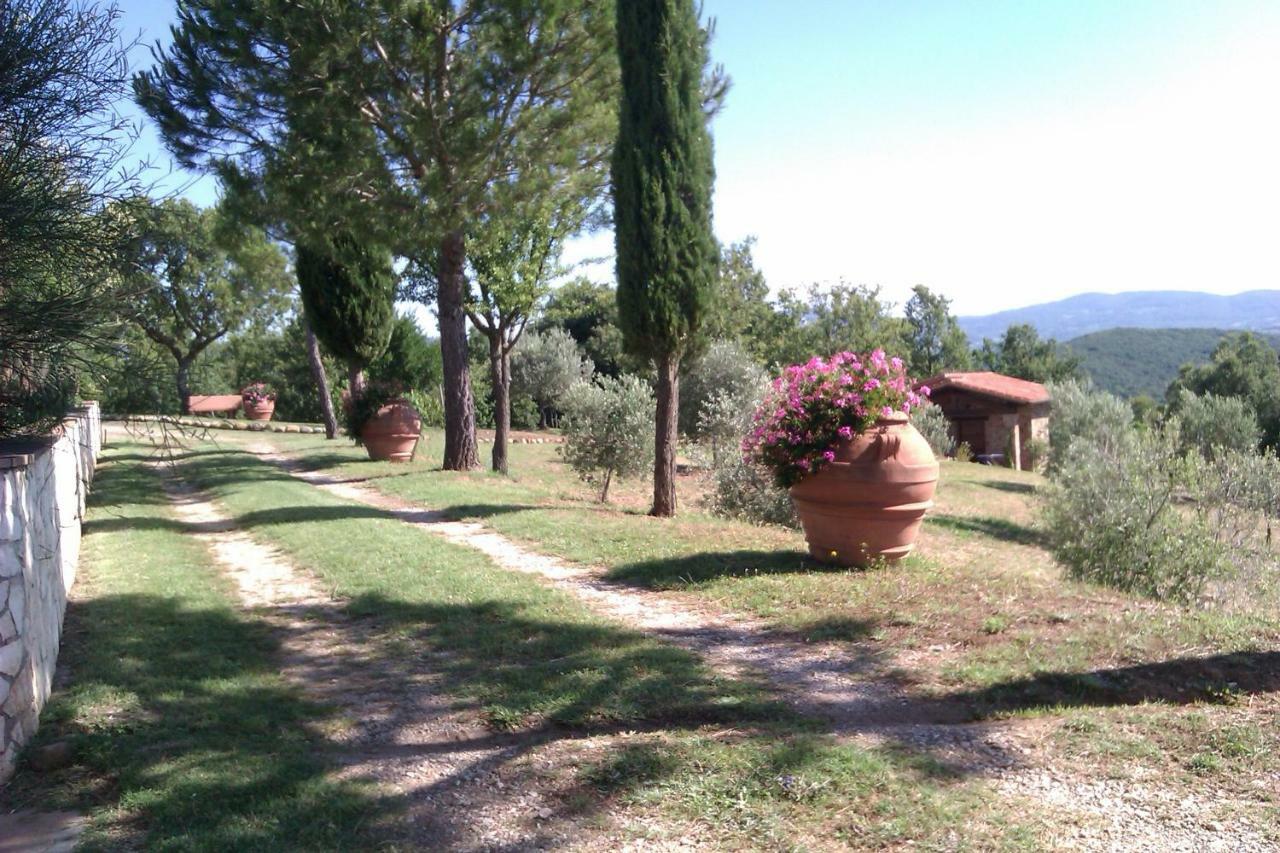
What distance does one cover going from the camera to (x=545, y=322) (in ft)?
133

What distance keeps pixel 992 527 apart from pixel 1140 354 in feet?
312

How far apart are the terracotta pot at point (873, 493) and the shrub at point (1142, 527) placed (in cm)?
329

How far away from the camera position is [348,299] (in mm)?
20203

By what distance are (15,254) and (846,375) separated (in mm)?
5500

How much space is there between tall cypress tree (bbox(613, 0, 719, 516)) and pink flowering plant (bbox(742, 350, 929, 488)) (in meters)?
3.10

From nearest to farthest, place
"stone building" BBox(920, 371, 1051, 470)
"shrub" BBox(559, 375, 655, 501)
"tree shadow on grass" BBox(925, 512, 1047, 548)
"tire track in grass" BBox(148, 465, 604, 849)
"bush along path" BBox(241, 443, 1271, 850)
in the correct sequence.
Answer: "bush along path" BBox(241, 443, 1271, 850) → "tire track in grass" BBox(148, 465, 604, 849) → "shrub" BBox(559, 375, 655, 501) → "tree shadow on grass" BBox(925, 512, 1047, 548) → "stone building" BBox(920, 371, 1051, 470)

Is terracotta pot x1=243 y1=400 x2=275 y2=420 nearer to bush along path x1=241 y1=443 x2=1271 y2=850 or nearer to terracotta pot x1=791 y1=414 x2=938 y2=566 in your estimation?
bush along path x1=241 y1=443 x2=1271 y2=850

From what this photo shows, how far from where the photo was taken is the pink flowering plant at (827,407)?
7.18m

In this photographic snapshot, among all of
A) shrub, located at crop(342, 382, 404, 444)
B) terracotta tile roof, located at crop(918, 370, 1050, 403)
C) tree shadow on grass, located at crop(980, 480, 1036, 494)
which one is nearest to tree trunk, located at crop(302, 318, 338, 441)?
shrub, located at crop(342, 382, 404, 444)

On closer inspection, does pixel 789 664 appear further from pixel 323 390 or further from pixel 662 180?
pixel 323 390

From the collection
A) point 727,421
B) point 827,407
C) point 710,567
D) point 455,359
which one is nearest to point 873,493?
point 827,407

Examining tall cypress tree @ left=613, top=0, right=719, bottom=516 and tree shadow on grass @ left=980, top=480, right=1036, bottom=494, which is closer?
tall cypress tree @ left=613, top=0, right=719, bottom=516

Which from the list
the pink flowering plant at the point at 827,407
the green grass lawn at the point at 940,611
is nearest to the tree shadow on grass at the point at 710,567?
the green grass lawn at the point at 940,611

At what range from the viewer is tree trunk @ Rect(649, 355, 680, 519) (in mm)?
10891
